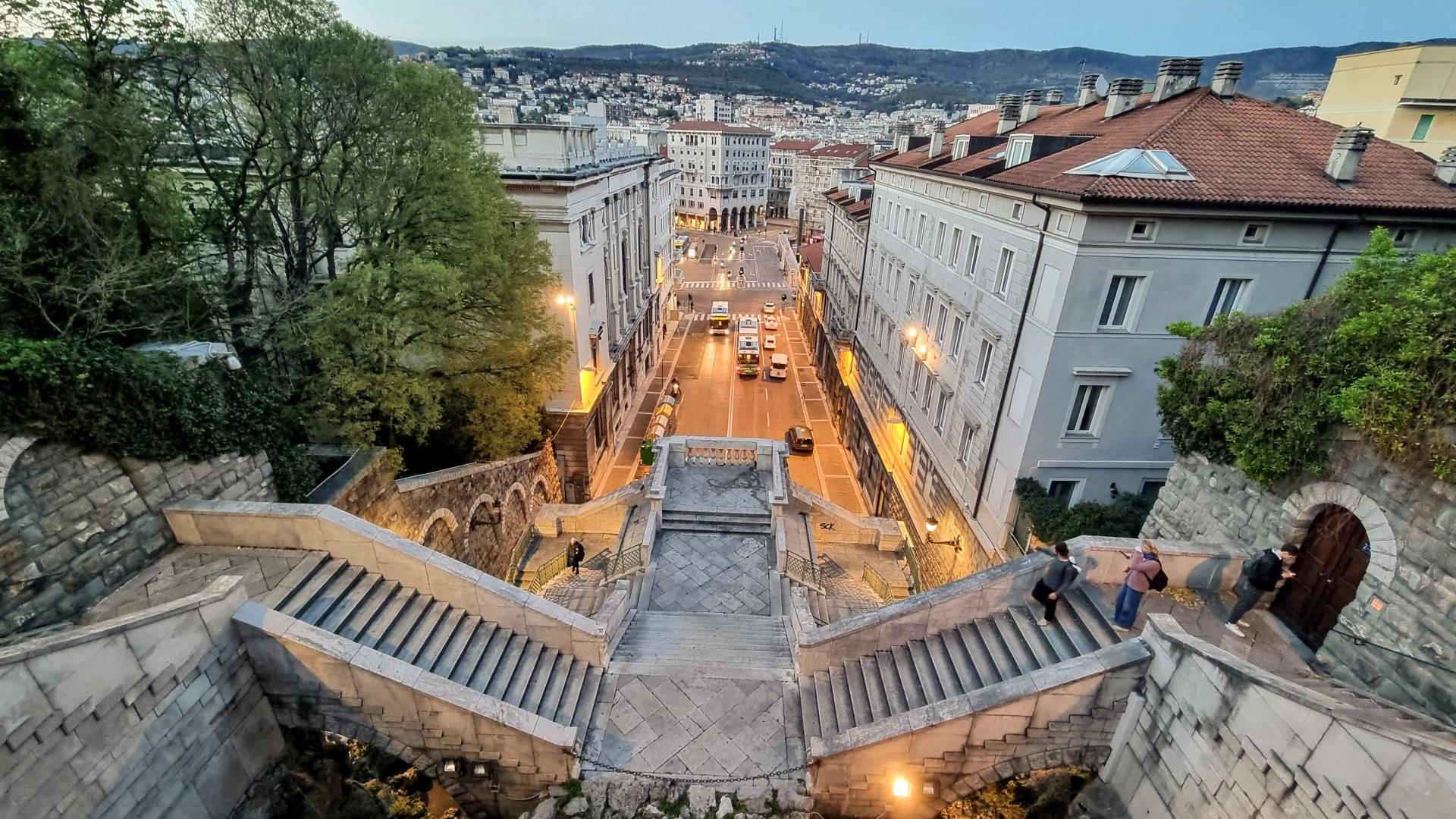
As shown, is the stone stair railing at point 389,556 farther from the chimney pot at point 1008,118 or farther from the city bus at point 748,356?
the city bus at point 748,356

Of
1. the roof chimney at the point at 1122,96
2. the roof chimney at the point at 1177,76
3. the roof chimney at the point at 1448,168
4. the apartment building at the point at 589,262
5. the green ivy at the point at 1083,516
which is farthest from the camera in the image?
the apartment building at the point at 589,262

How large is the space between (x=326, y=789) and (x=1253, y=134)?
25.4 m

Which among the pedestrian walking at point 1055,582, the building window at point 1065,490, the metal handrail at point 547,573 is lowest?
the metal handrail at point 547,573

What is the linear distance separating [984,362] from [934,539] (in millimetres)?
6595

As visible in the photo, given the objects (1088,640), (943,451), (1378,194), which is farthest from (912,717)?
(1378,194)

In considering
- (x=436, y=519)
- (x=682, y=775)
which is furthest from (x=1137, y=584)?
(x=436, y=519)

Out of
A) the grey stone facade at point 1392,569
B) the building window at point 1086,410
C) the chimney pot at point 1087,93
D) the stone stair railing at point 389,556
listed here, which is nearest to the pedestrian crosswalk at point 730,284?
the chimney pot at point 1087,93

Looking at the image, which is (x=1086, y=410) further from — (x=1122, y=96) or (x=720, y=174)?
(x=720, y=174)

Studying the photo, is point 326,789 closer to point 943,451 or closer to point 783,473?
point 783,473

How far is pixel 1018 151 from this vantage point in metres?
17.9

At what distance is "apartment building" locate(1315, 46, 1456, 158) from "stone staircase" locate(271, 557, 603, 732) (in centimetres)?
3935

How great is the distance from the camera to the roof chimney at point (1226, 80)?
16906mm

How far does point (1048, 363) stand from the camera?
14773mm

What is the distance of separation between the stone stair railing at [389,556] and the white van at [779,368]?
30.6 m
